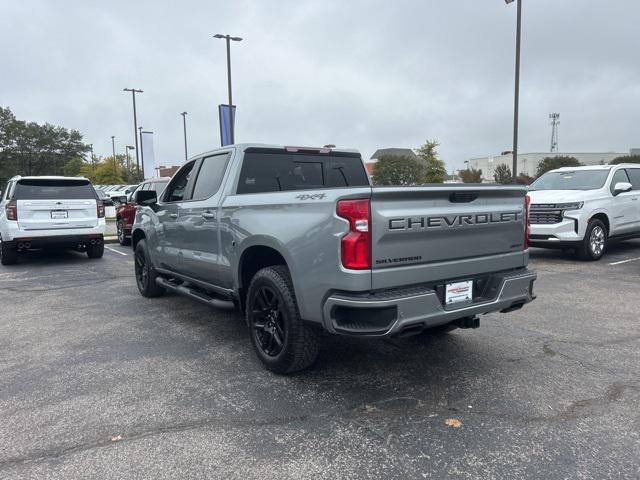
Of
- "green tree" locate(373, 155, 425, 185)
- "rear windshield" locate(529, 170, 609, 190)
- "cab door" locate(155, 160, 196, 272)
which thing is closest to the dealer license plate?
"cab door" locate(155, 160, 196, 272)

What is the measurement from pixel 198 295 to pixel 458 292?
274 cm

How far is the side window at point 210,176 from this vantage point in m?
4.95

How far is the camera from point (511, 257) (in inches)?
158

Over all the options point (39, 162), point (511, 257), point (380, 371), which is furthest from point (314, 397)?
point (39, 162)

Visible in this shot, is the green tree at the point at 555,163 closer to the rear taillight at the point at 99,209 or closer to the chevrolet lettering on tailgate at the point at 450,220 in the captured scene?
the rear taillight at the point at 99,209

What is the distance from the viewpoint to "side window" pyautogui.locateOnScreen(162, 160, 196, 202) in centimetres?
571

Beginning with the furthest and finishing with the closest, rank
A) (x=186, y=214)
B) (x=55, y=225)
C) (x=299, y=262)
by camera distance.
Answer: (x=55, y=225) < (x=186, y=214) < (x=299, y=262)

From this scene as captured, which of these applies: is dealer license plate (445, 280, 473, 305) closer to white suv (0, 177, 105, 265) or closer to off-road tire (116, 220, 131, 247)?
white suv (0, 177, 105, 265)

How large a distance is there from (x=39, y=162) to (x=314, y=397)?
81087mm

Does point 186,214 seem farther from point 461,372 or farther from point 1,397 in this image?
point 461,372

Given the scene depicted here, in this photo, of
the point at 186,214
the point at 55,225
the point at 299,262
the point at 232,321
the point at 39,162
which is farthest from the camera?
the point at 39,162

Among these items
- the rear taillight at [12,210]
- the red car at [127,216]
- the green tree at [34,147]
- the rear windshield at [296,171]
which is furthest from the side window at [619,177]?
the green tree at [34,147]

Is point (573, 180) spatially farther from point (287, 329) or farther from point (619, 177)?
point (287, 329)

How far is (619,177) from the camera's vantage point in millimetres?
10555
